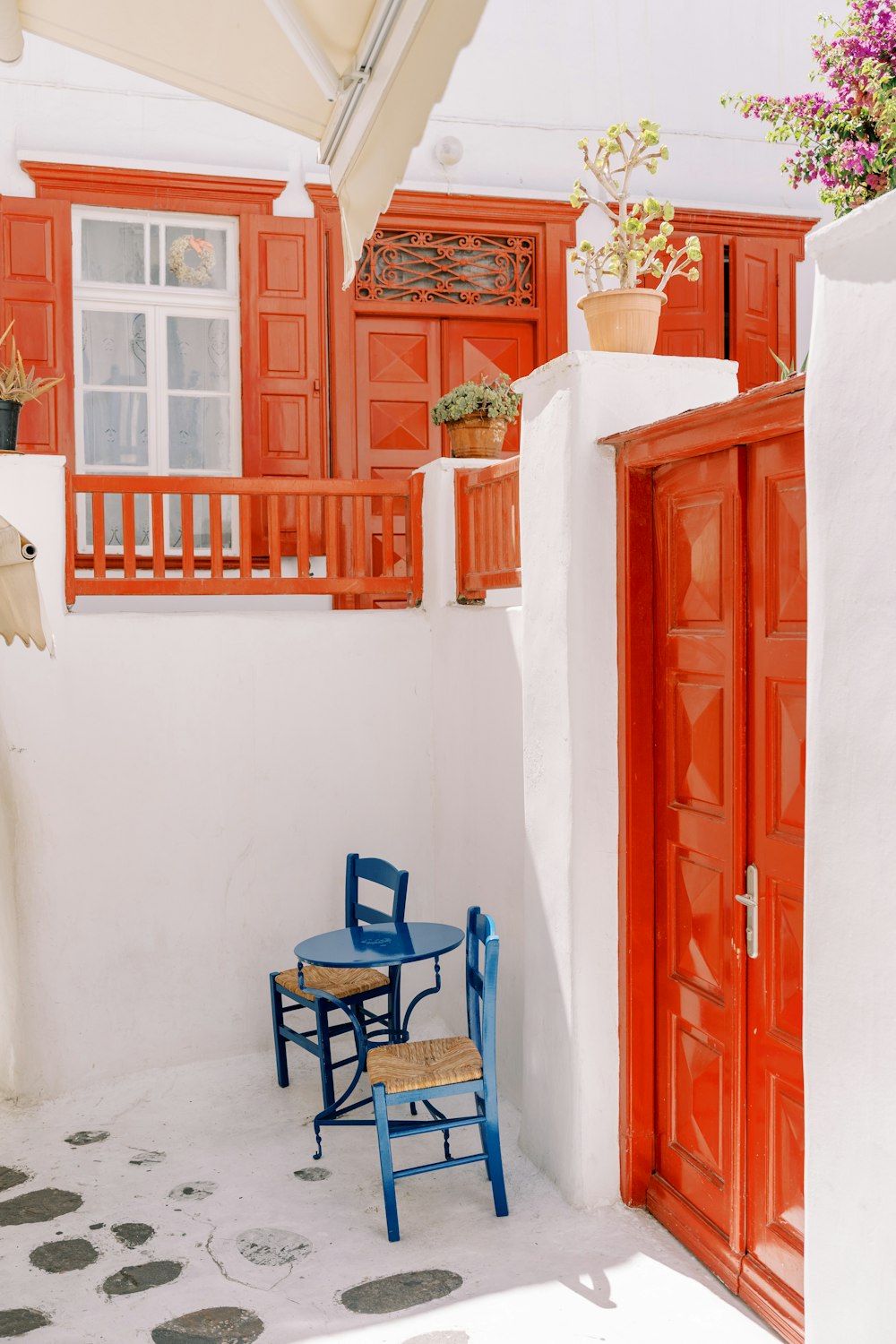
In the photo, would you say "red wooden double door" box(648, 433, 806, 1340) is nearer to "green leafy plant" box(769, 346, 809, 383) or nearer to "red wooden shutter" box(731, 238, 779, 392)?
"green leafy plant" box(769, 346, 809, 383)

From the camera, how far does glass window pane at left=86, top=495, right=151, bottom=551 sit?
7.07m

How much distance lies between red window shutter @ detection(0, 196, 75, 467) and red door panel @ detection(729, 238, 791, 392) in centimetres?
422

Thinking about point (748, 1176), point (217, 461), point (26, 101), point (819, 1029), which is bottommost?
point (748, 1176)

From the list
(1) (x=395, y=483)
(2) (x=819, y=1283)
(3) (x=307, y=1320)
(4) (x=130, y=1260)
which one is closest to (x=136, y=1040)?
(4) (x=130, y=1260)

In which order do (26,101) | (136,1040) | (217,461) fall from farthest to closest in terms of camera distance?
(217,461) < (26,101) < (136,1040)

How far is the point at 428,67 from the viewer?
247 centimetres

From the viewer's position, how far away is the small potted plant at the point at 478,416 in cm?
595

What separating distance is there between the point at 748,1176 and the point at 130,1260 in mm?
2095

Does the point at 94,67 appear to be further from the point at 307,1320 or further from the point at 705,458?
the point at 307,1320

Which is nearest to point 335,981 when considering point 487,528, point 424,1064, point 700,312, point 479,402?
point 424,1064

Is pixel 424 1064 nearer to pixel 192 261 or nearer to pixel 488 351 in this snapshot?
pixel 488 351

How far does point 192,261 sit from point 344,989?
14.8 feet

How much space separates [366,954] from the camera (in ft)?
15.4

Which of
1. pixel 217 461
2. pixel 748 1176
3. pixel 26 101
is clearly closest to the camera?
pixel 748 1176
